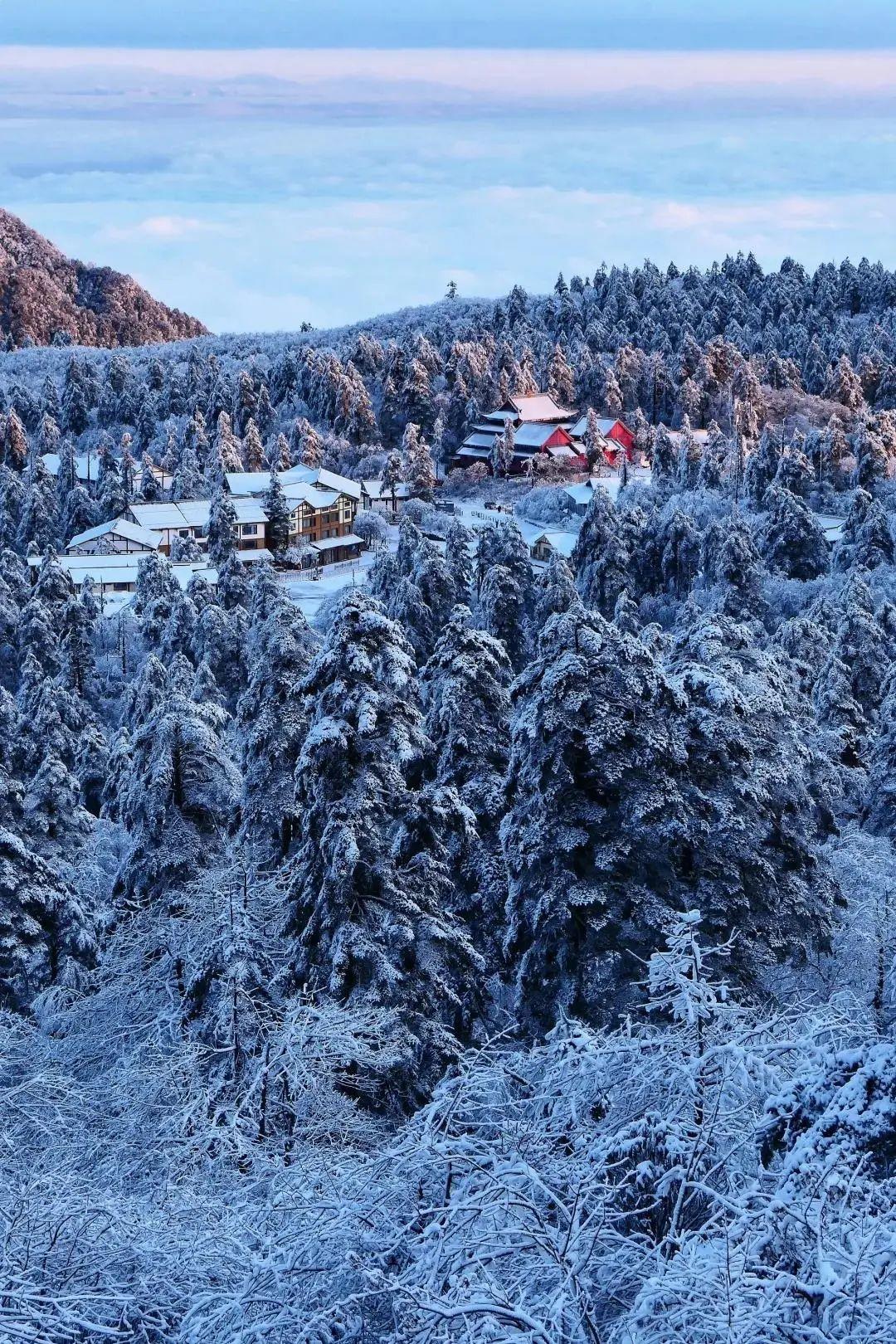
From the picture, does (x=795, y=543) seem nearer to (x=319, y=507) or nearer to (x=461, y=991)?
(x=319, y=507)

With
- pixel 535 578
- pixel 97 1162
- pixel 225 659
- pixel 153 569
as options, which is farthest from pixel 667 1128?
pixel 153 569

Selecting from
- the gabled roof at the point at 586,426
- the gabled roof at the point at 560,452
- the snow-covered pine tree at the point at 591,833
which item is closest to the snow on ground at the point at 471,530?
the gabled roof at the point at 560,452

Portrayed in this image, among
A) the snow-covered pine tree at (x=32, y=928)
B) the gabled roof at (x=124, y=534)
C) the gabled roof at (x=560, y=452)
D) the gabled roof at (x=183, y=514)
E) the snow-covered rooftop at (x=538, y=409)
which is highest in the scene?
the snow-covered rooftop at (x=538, y=409)

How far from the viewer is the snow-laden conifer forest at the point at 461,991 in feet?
25.6

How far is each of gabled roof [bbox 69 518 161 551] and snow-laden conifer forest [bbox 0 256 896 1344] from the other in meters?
32.1

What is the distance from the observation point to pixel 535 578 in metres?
66.8

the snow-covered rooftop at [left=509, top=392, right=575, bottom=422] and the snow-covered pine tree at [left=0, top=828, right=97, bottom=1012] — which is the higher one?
the snow-covered rooftop at [left=509, top=392, right=575, bottom=422]

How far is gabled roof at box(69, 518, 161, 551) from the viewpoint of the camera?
286 ft

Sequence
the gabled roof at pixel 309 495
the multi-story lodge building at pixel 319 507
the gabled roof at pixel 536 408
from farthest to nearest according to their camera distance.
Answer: the gabled roof at pixel 536 408 → the multi-story lodge building at pixel 319 507 → the gabled roof at pixel 309 495

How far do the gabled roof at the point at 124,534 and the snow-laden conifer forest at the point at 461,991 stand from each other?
1263 inches

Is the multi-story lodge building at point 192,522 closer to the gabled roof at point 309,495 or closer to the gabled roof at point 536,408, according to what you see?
the gabled roof at point 309,495

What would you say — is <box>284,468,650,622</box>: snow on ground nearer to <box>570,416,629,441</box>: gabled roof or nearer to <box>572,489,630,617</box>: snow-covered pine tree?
<box>572,489,630,617</box>: snow-covered pine tree

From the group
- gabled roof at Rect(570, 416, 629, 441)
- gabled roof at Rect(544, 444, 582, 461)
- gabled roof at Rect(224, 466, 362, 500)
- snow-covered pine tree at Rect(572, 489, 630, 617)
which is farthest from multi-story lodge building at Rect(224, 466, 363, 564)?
snow-covered pine tree at Rect(572, 489, 630, 617)

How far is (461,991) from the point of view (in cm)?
2169
